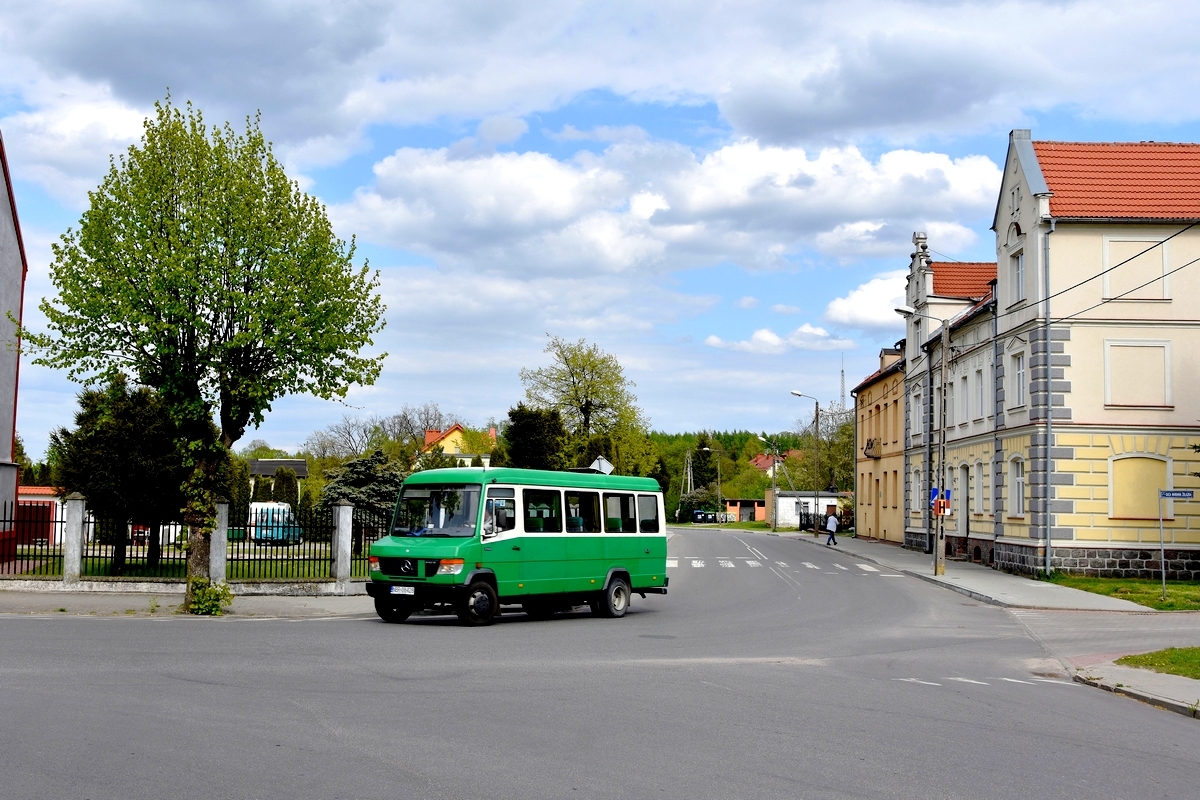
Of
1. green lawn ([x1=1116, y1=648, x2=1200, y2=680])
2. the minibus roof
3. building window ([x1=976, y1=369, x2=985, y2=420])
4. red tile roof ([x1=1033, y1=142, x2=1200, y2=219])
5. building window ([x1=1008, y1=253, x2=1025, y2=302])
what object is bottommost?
green lawn ([x1=1116, y1=648, x2=1200, y2=680])

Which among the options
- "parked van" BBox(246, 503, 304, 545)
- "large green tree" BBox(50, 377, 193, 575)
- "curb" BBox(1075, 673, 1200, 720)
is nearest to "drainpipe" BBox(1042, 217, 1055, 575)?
"curb" BBox(1075, 673, 1200, 720)

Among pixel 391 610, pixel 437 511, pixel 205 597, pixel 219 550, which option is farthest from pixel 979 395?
pixel 205 597

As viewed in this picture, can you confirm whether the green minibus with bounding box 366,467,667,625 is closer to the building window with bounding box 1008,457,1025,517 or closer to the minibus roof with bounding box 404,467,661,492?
the minibus roof with bounding box 404,467,661,492

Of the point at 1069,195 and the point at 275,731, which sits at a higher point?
the point at 1069,195

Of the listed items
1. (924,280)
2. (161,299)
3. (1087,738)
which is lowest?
(1087,738)

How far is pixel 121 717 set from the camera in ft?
29.0

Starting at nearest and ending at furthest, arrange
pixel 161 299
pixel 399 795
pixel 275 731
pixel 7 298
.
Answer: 1. pixel 399 795
2. pixel 275 731
3. pixel 161 299
4. pixel 7 298

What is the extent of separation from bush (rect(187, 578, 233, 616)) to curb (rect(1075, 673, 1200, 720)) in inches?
536

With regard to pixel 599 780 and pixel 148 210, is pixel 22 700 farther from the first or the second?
pixel 148 210

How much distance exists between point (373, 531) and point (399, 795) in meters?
18.0

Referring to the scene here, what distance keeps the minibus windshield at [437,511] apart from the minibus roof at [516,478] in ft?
0.48

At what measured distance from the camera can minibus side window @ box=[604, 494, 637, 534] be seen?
1995cm

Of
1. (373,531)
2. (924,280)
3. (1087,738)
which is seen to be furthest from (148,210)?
(924,280)

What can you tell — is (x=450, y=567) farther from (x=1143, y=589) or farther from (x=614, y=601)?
(x=1143, y=589)
